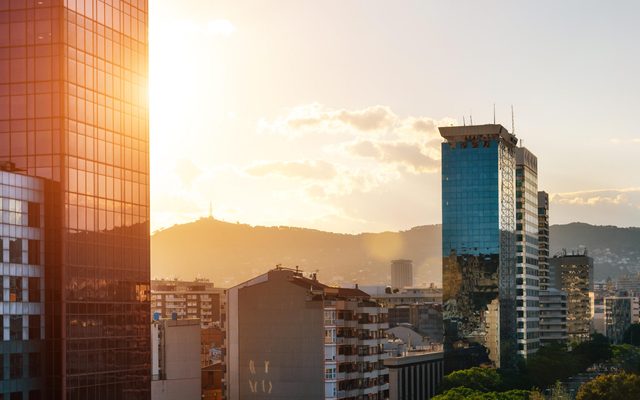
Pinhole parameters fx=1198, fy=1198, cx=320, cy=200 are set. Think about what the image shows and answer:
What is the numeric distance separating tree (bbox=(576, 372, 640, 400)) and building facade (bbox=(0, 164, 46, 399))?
98.8 meters

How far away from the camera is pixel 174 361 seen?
7667 inches

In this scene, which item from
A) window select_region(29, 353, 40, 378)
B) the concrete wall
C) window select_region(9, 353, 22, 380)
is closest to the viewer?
window select_region(9, 353, 22, 380)

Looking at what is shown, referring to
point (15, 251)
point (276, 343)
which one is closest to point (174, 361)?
point (276, 343)

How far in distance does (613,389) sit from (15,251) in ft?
347

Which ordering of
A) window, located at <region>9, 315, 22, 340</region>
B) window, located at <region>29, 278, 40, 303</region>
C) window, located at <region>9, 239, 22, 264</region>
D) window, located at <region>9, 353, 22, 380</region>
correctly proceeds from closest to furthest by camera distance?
1. window, located at <region>9, 353, 22, 380</region>
2. window, located at <region>9, 315, 22, 340</region>
3. window, located at <region>9, 239, 22, 264</region>
4. window, located at <region>29, 278, 40, 303</region>

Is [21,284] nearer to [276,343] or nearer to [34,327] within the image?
[34,327]

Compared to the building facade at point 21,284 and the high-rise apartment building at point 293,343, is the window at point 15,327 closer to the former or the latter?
the building facade at point 21,284

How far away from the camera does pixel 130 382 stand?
131m

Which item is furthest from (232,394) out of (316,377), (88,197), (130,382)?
(88,197)

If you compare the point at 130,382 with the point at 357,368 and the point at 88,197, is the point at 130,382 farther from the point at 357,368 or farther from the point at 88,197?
the point at 357,368

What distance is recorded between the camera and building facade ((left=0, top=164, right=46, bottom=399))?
4473 inches

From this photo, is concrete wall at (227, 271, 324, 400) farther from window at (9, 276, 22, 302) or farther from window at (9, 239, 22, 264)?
window at (9, 239, 22, 264)

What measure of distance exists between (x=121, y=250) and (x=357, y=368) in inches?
2979

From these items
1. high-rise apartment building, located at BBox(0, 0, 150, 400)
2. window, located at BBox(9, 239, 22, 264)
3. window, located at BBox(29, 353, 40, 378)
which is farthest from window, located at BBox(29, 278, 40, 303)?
window, located at BBox(29, 353, 40, 378)
